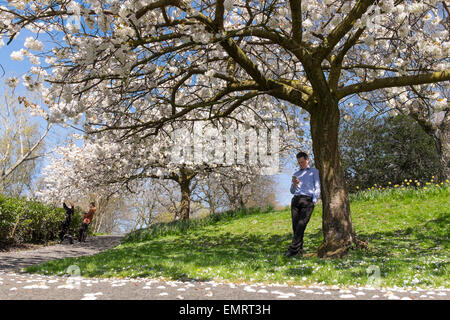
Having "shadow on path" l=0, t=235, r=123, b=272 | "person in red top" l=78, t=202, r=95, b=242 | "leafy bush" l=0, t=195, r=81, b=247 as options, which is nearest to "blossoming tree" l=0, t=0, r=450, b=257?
"shadow on path" l=0, t=235, r=123, b=272

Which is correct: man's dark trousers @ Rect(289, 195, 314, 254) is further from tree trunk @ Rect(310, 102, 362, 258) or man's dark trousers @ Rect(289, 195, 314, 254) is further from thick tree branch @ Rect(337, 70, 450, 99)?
thick tree branch @ Rect(337, 70, 450, 99)

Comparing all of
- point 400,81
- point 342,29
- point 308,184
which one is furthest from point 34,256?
point 400,81

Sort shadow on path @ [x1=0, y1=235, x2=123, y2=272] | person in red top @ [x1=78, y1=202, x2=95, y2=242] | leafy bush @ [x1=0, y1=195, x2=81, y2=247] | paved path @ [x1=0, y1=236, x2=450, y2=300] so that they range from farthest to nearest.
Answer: person in red top @ [x1=78, y1=202, x2=95, y2=242], leafy bush @ [x1=0, y1=195, x2=81, y2=247], shadow on path @ [x1=0, y1=235, x2=123, y2=272], paved path @ [x1=0, y1=236, x2=450, y2=300]

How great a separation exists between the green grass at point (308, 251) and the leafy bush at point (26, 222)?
12.0 ft

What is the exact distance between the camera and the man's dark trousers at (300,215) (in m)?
6.41

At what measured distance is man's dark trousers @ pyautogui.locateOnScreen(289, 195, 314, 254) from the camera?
21.0ft

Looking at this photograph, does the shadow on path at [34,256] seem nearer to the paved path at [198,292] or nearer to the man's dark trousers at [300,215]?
the paved path at [198,292]

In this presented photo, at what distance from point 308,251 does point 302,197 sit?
7.32ft

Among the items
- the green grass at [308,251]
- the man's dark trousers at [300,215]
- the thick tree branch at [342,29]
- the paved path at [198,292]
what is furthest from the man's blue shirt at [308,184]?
the paved path at [198,292]

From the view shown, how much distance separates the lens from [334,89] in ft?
23.9

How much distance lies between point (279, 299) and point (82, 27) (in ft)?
17.2

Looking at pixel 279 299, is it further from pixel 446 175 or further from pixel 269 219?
pixel 446 175

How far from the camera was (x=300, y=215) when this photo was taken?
6.52 metres
